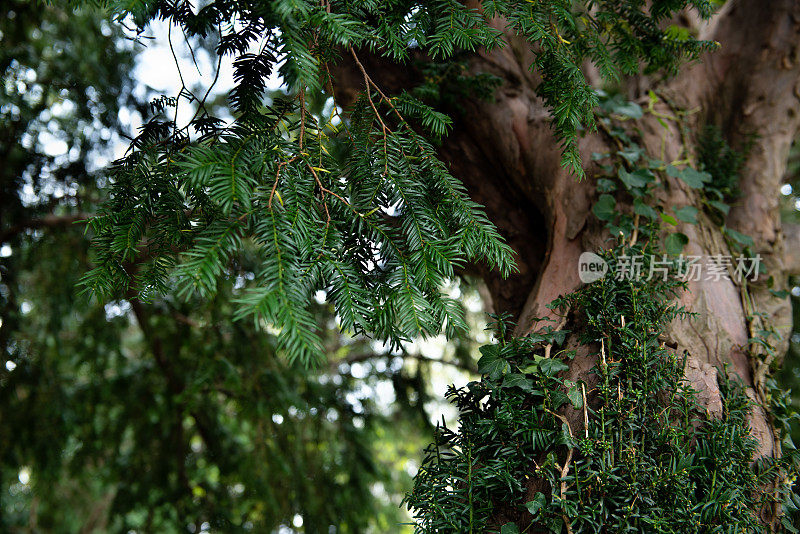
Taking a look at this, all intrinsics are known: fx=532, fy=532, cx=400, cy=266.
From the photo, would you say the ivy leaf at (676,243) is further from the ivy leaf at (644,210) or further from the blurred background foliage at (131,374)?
the blurred background foliage at (131,374)

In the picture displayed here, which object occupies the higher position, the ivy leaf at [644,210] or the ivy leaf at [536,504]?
the ivy leaf at [644,210]

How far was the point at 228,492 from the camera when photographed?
3367 mm

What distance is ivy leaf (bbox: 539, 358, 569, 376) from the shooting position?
55.9 inches

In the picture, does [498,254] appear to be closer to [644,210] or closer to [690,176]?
[644,210]

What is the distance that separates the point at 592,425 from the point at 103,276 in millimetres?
1224

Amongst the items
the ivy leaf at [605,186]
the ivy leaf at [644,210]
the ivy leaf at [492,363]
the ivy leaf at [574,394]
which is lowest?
the ivy leaf at [574,394]

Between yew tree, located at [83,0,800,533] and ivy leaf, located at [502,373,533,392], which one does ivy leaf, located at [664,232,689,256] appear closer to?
yew tree, located at [83,0,800,533]

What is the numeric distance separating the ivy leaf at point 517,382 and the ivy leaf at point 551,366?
5 centimetres

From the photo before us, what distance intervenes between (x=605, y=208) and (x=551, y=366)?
686 millimetres

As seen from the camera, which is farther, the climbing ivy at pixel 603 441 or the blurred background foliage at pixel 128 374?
the blurred background foliage at pixel 128 374

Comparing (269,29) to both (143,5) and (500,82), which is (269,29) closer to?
(143,5)

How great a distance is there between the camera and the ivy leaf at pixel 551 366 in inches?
55.9

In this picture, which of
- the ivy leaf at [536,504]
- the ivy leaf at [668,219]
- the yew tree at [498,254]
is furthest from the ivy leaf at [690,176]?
the ivy leaf at [536,504]

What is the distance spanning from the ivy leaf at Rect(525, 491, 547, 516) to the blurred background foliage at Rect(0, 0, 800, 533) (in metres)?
1.48
